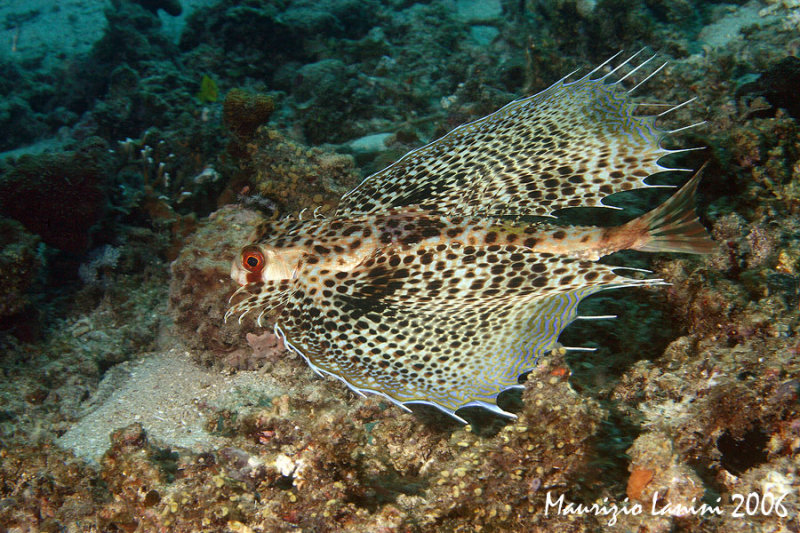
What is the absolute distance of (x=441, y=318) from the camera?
346 centimetres

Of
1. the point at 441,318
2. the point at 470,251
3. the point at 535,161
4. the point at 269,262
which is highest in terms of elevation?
the point at 535,161

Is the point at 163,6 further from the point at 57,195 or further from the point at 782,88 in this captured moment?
the point at 782,88

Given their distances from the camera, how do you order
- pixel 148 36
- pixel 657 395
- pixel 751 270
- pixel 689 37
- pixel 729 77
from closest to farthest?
pixel 657 395
pixel 751 270
pixel 729 77
pixel 689 37
pixel 148 36

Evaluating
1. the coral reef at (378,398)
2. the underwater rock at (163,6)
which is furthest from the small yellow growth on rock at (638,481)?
the underwater rock at (163,6)

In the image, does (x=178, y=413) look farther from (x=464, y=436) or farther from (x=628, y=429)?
(x=628, y=429)

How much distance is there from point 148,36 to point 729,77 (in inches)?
582

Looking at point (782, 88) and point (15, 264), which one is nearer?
point (782, 88)

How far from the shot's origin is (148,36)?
1352cm

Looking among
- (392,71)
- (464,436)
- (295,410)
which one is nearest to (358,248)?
(295,410)

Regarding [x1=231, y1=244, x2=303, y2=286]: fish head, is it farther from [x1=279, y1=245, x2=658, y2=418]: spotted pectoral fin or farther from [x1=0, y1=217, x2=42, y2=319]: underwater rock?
[x1=0, y1=217, x2=42, y2=319]: underwater rock

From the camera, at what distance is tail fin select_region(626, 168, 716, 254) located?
317 cm

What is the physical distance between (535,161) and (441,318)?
164 centimetres

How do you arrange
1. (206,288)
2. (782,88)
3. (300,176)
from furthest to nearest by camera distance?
Result: (300,176)
(782,88)
(206,288)

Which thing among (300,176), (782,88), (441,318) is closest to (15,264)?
(300,176)
